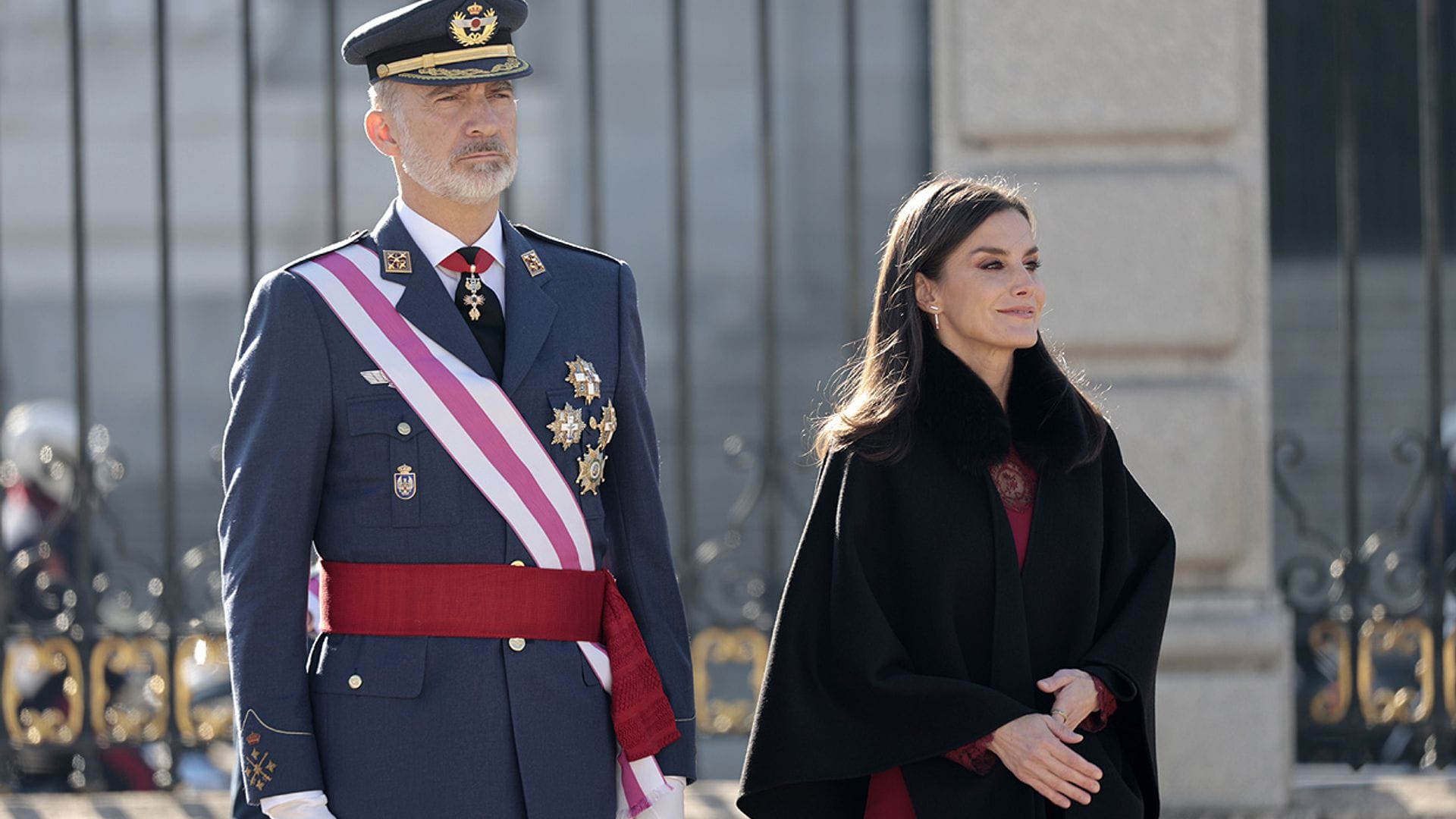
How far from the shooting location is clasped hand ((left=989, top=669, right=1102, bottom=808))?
2.79m

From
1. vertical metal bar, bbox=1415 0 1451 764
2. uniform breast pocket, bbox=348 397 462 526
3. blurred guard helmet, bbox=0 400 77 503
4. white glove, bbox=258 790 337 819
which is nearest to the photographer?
white glove, bbox=258 790 337 819

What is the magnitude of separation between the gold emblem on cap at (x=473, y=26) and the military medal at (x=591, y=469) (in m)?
0.58

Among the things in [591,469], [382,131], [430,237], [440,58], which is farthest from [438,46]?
[591,469]

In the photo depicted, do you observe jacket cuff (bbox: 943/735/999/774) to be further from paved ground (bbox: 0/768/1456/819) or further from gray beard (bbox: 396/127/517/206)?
paved ground (bbox: 0/768/1456/819)

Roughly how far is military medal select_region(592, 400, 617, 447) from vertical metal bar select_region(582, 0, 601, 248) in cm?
195

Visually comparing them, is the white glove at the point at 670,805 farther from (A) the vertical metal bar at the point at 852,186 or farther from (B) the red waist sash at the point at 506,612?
(A) the vertical metal bar at the point at 852,186

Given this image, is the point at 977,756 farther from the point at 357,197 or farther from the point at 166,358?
the point at 357,197

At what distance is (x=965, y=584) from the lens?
289cm

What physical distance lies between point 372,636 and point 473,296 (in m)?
0.48

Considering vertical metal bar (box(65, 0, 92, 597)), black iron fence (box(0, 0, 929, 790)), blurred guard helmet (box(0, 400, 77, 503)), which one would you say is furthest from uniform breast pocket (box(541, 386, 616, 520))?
black iron fence (box(0, 0, 929, 790))

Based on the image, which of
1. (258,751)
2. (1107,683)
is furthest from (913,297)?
(258,751)

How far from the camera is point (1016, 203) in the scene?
3.03m

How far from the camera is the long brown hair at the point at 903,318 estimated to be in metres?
2.98

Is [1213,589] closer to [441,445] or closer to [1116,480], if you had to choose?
[1116,480]
